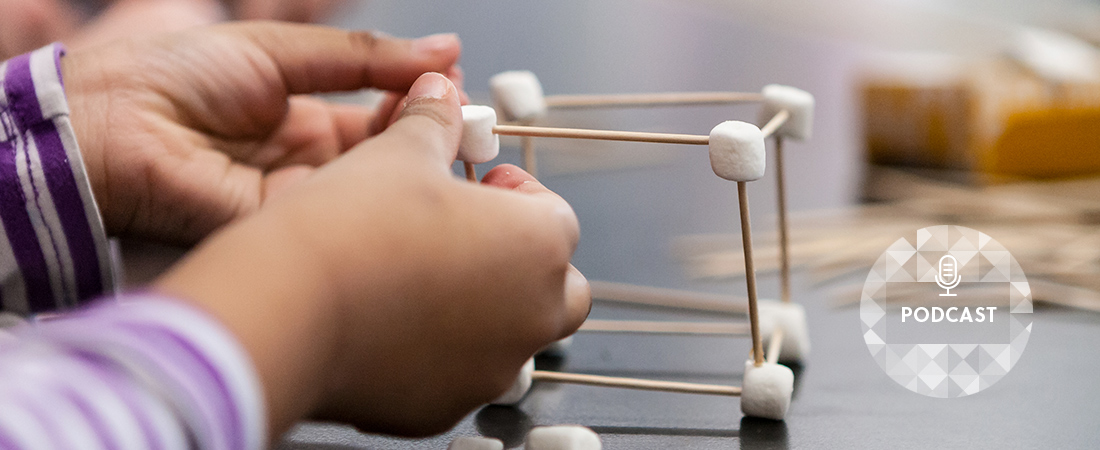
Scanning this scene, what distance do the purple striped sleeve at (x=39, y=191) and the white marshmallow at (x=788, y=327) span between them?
1.23ft

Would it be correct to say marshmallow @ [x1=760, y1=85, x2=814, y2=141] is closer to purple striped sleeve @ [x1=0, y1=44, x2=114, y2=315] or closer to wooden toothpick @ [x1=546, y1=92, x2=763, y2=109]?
wooden toothpick @ [x1=546, y1=92, x2=763, y2=109]

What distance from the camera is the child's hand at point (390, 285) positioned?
219 millimetres

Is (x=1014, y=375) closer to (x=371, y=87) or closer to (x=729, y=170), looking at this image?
(x=729, y=170)

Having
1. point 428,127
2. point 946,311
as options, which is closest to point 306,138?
point 428,127

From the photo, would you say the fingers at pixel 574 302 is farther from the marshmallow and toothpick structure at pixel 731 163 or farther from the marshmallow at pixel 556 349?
the marshmallow at pixel 556 349

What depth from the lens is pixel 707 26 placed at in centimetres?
197

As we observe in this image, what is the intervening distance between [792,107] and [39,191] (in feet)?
1.32

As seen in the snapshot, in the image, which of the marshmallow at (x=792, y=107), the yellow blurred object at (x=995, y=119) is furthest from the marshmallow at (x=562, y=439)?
the yellow blurred object at (x=995, y=119)

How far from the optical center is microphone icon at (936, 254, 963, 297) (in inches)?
24.4

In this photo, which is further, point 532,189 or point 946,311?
point 946,311

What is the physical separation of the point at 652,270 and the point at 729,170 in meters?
0.34

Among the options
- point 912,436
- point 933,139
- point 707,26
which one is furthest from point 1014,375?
point 707,26

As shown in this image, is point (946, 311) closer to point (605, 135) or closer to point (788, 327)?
point (788, 327)

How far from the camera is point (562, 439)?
12.7 inches
